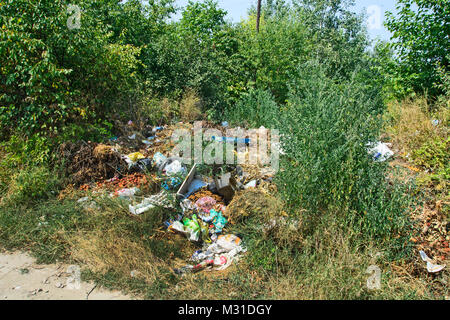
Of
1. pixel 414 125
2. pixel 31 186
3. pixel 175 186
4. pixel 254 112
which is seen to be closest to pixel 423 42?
pixel 414 125

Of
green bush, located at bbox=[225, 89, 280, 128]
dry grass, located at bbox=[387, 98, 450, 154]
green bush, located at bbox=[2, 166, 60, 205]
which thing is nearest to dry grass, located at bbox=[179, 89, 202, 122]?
green bush, located at bbox=[225, 89, 280, 128]

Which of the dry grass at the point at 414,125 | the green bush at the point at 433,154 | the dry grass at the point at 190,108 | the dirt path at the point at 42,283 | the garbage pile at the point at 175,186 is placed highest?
the dry grass at the point at 190,108

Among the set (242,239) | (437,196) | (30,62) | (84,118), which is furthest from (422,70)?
(30,62)

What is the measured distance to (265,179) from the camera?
4.75 meters

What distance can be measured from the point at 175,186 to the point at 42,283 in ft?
6.38

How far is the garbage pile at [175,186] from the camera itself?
3.71 meters

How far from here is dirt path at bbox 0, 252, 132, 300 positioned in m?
2.89

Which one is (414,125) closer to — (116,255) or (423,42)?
(423,42)

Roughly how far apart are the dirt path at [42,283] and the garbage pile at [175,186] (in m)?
0.83

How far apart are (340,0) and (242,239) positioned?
2356cm

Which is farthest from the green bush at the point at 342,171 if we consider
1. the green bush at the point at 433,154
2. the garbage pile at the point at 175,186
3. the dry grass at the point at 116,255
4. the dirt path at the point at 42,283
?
the dirt path at the point at 42,283

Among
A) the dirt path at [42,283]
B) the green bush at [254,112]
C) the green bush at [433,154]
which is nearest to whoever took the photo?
the dirt path at [42,283]

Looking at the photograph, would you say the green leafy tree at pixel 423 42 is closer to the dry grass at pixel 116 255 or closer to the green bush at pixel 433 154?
the green bush at pixel 433 154

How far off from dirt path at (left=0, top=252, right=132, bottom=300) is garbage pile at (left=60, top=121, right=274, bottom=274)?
2.72 feet
